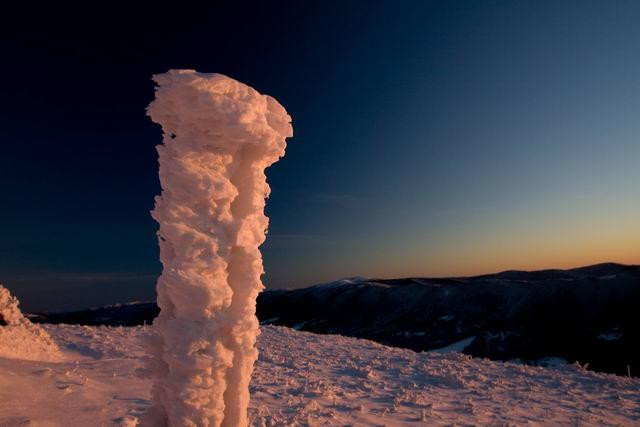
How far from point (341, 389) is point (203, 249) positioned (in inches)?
281

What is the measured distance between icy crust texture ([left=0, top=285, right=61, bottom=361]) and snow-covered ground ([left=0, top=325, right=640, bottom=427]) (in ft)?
2.20

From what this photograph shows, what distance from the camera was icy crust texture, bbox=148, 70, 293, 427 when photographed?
4.36m

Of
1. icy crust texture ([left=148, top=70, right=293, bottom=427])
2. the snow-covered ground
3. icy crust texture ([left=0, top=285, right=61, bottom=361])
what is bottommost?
the snow-covered ground

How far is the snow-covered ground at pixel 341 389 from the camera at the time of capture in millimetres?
6879

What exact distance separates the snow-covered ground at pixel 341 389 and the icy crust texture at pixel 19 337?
2.20 feet

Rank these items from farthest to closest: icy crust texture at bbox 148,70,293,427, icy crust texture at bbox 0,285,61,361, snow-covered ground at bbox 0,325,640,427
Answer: icy crust texture at bbox 0,285,61,361
snow-covered ground at bbox 0,325,640,427
icy crust texture at bbox 148,70,293,427

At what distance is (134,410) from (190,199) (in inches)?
182

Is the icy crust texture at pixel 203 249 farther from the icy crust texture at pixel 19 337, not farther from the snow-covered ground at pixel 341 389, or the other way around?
the icy crust texture at pixel 19 337

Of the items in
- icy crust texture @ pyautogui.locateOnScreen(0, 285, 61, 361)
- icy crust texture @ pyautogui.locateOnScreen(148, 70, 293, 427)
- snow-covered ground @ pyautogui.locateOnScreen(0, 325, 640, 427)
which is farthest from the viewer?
icy crust texture @ pyautogui.locateOnScreen(0, 285, 61, 361)

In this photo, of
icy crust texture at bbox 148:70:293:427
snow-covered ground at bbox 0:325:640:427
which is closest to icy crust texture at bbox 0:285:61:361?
snow-covered ground at bbox 0:325:640:427

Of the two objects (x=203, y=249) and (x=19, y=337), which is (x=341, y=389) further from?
(x=19, y=337)

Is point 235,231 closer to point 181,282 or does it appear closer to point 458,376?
point 181,282

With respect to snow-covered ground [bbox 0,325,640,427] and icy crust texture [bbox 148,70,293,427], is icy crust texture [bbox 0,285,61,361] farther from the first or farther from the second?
icy crust texture [bbox 148,70,293,427]

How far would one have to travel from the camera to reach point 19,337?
34.8 ft
